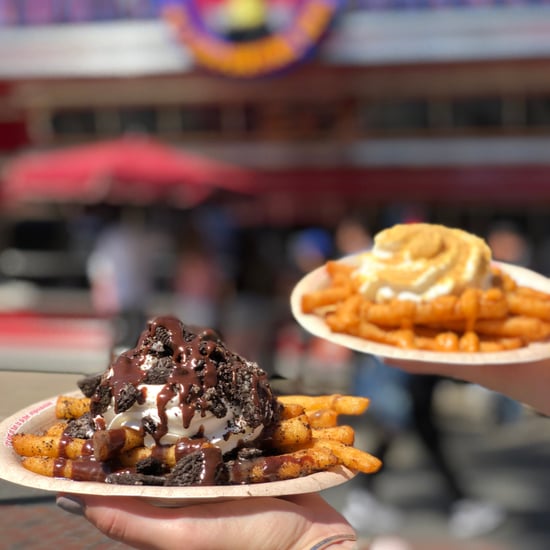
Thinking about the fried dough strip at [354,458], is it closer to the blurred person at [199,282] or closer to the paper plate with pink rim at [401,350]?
the paper plate with pink rim at [401,350]

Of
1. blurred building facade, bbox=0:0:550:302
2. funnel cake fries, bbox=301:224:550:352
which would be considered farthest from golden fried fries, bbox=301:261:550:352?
blurred building facade, bbox=0:0:550:302

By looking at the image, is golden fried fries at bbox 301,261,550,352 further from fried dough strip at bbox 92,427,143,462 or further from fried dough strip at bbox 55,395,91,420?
fried dough strip at bbox 92,427,143,462

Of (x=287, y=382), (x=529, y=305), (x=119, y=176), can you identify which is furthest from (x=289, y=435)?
(x=119, y=176)

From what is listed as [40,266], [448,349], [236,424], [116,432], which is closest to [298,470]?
[236,424]

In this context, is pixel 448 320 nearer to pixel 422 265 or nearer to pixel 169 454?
pixel 422 265

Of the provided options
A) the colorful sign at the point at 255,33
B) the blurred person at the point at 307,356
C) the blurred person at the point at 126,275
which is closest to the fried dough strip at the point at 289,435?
the blurred person at the point at 307,356

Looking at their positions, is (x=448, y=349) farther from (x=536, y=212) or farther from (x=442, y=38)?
(x=442, y=38)
